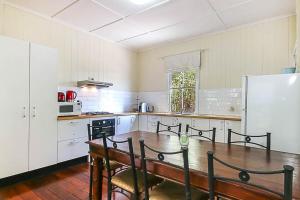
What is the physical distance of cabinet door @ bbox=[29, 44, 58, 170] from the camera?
270cm

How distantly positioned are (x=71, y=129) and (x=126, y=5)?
7.25 feet

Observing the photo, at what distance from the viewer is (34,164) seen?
272 cm

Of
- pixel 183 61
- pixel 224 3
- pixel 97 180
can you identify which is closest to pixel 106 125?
pixel 97 180

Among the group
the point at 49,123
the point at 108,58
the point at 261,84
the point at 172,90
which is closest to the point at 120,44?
the point at 108,58

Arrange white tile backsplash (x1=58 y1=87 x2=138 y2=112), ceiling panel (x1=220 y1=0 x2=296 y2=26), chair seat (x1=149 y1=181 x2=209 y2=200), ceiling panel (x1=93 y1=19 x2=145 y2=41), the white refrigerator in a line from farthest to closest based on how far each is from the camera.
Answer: white tile backsplash (x1=58 y1=87 x2=138 y2=112), ceiling panel (x1=93 y1=19 x2=145 y2=41), ceiling panel (x1=220 y1=0 x2=296 y2=26), the white refrigerator, chair seat (x1=149 y1=181 x2=209 y2=200)

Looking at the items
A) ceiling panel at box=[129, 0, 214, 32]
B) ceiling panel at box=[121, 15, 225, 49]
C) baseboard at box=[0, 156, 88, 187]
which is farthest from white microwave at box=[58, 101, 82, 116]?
ceiling panel at box=[121, 15, 225, 49]

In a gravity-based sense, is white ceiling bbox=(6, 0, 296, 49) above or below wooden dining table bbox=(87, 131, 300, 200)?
above

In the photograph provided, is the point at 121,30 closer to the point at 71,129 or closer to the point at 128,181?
the point at 71,129

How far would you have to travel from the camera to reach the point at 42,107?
280 cm

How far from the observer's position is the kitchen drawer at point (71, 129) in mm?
3047

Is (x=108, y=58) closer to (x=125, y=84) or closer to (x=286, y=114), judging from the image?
Answer: (x=125, y=84)

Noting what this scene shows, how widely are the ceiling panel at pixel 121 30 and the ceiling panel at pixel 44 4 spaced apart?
97 cm

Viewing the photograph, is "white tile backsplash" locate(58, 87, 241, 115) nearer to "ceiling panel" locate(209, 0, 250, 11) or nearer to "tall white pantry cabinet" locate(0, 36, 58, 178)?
"tall white pantry cabinet" locate(0, 36, 58, 178)

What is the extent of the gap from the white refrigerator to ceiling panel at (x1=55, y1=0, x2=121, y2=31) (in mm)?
2462
